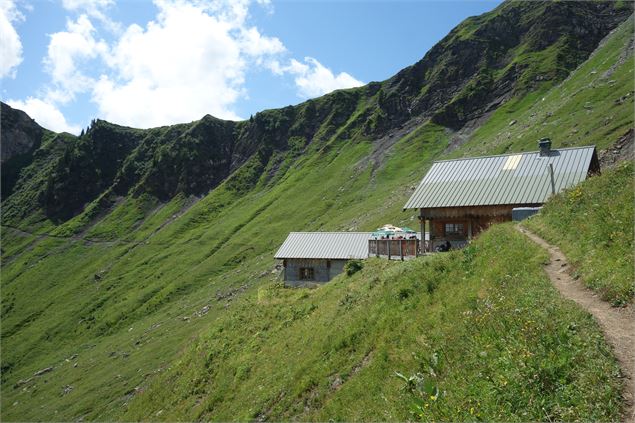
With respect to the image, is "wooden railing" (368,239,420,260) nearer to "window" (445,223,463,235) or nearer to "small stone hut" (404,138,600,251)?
"small stone hut" (404,138,600,251)

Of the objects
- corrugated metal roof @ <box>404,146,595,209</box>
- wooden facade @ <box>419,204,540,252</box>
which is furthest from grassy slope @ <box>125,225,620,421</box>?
corrugated metal roof @ <box>404,146,595,209</box>

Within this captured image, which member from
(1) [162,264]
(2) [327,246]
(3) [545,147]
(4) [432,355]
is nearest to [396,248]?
(3) [545,147]

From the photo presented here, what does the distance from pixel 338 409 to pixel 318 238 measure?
139 feet

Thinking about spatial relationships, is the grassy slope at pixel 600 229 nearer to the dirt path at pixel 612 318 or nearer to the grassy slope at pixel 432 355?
the dirt path at pixel 612 318

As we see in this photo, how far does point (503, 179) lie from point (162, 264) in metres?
119

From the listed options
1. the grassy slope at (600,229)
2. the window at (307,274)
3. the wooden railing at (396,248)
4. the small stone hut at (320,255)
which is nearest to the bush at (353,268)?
the wooden railing at (396,248)

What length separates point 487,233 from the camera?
73.8 feet

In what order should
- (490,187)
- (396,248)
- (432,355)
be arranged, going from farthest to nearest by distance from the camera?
(490,187) < (396,248) < (432,355)

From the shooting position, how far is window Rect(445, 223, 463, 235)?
37.8 meters

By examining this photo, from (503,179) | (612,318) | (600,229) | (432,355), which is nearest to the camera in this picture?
(612,318)

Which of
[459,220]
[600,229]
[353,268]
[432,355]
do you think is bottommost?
[353,268]

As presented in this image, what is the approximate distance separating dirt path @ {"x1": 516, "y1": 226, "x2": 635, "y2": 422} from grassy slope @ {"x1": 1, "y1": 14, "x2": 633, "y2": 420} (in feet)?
163

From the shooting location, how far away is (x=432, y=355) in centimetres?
1317

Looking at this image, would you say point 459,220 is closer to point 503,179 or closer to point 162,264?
point 503,179
